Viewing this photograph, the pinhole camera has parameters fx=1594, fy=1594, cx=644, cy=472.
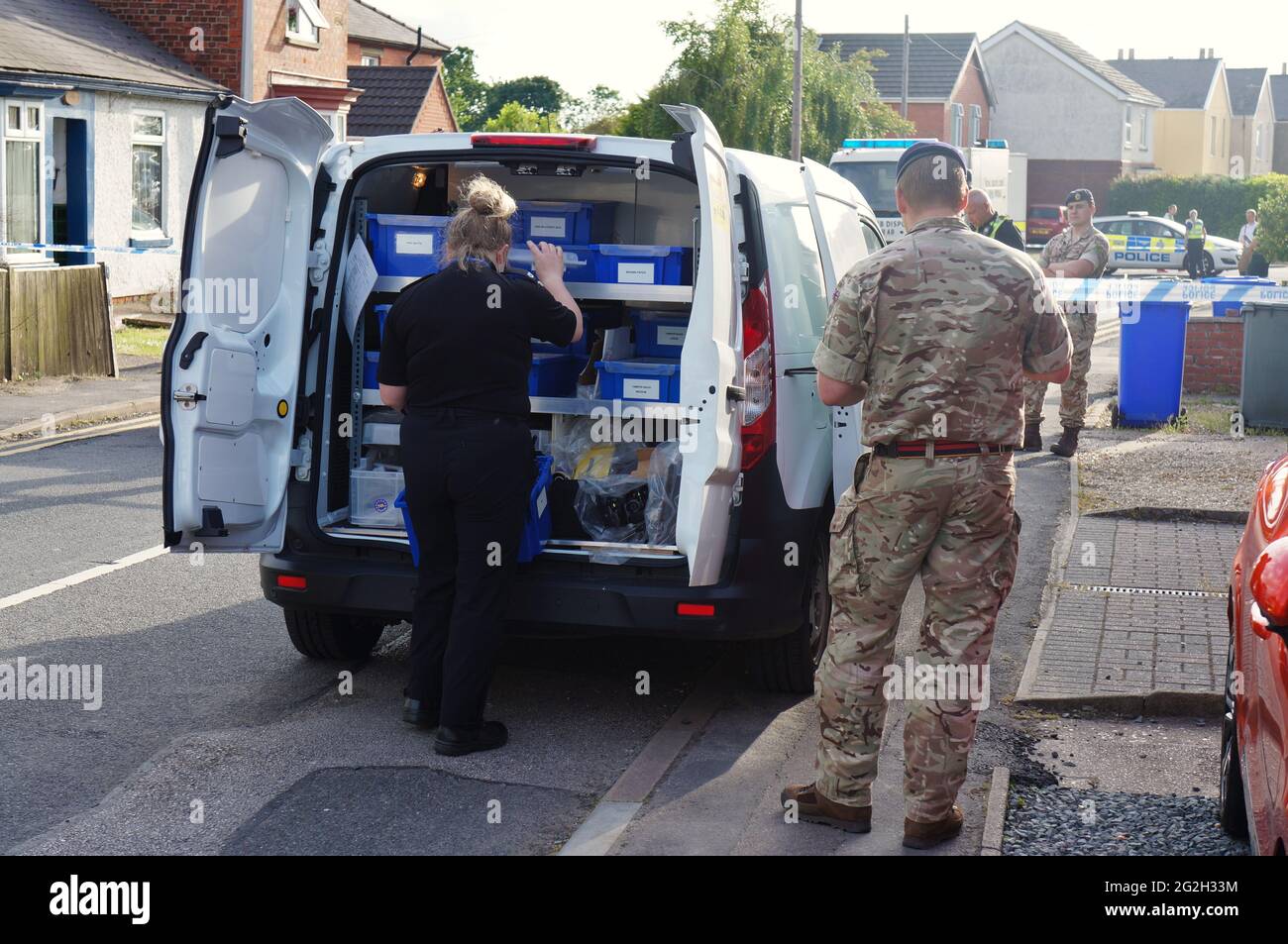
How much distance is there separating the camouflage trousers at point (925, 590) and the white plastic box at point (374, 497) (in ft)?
6.97

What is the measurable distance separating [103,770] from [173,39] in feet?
72.3

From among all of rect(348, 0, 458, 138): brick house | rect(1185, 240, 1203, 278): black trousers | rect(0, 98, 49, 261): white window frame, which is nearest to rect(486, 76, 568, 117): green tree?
rect(348, 0, 458, 138): brick house

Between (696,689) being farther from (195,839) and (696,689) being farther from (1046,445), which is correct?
(1046,445)

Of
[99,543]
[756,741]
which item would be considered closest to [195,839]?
[756,741]

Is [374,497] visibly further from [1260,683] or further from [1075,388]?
[1075,388]

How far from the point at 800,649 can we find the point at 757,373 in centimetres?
115

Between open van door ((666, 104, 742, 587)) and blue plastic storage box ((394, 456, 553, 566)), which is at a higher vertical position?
open van door ((666, 104, 742, 587))

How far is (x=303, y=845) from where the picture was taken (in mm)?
4691

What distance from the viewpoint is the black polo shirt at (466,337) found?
5516mm

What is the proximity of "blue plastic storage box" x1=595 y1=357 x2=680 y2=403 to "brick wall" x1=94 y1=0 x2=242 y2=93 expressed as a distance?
20.5 m

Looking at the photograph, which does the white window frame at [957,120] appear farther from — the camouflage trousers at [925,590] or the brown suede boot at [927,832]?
the brown suede boot at [927,832]

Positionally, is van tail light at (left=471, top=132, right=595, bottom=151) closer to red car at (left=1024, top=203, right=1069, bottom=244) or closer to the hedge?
red car at (left=1024, top=203, right=1069, bottom=244)

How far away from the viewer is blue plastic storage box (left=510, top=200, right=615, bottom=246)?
21.2ft

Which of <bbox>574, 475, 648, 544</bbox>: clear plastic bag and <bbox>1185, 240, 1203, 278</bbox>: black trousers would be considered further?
<bbox>1185, 240, 1203, 278</bbox>: black trousers
